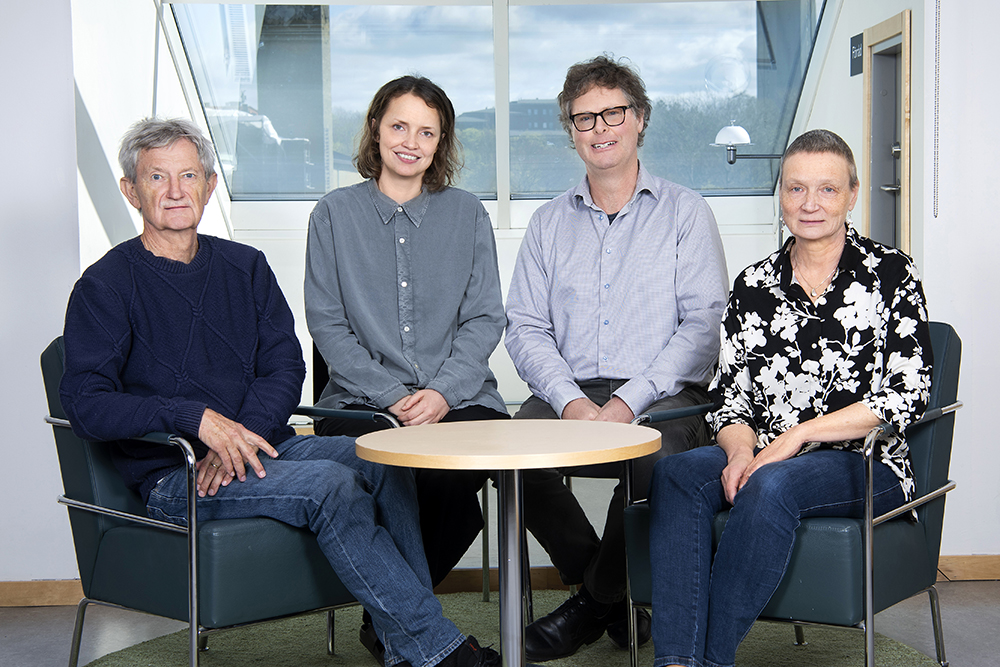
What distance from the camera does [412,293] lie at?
271 centimetres

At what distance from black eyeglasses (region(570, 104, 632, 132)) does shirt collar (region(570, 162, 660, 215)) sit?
18 cm

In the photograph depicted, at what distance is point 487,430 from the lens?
2.09 meters

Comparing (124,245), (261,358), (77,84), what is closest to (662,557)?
(261,358)

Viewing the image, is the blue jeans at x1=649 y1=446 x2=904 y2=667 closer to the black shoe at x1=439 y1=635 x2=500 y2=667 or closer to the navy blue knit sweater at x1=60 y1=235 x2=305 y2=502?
the black shoe at x1=439 y1=635 x2=500 y2=667

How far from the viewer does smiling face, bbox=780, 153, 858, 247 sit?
2246 millimetres

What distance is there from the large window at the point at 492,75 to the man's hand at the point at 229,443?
12.6 ft

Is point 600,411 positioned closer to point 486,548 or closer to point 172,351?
point 486,548

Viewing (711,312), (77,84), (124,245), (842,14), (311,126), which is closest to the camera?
(124,245)

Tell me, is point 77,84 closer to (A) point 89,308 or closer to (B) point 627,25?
(A) point 89,308

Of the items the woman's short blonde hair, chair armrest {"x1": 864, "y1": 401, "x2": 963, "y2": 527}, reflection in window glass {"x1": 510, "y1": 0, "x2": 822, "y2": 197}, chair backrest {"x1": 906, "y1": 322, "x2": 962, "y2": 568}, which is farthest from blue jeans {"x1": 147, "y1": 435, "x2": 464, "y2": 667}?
reflection in window glass {"x1": 510, "y1": 0, "x2": 822, "y2": 197}

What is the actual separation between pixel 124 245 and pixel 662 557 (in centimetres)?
145

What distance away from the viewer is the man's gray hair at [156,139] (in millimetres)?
2330

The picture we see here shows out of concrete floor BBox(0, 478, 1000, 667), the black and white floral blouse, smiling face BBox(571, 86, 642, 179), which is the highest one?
smiling face BBox(571, 86, 642, 179)

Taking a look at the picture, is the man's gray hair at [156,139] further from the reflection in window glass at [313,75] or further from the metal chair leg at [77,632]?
the reflection in window glass at [313,75]
